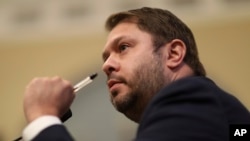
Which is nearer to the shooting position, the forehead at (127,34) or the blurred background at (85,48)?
the forehead at (127,34)

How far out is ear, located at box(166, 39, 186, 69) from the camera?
3.23 feet

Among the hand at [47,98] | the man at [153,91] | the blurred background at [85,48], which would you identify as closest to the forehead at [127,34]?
the man at [153,91]

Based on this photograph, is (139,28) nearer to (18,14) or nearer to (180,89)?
(180,89)

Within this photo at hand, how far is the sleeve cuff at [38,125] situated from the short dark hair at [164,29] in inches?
13.2

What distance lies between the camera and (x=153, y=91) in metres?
0.95

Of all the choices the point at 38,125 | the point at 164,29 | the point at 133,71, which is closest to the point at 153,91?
the point at 133,71

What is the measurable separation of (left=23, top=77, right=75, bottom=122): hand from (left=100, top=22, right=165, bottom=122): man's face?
0.13 meters

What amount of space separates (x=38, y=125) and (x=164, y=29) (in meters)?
0.41

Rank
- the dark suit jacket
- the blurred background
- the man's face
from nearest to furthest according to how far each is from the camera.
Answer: the dark suit jacket → the man's face → the blurred background

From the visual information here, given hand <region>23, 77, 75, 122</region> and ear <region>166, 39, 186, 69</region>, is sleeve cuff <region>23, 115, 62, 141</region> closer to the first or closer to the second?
hand <region>23, 77, 75, 122</region>

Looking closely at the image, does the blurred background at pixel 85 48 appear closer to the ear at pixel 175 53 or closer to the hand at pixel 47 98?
the ear at pixel 175 53

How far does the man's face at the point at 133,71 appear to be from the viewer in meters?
0.95

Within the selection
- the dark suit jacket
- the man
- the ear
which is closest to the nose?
the man

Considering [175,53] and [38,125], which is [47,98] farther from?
[175,53]
